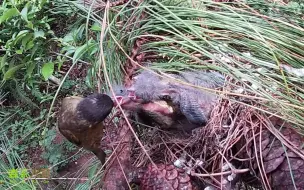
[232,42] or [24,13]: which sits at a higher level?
[232,42]

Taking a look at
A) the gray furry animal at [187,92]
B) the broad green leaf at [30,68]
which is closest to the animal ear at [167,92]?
the gray furry animal at [187,92]

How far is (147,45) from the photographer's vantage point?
Result: 77 cm

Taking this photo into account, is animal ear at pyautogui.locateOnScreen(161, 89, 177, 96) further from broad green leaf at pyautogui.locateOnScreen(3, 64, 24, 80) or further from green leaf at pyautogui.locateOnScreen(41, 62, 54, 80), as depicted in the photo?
broad green leaf at pyautogui.locateOnScreen(3, 64, 24, 80)

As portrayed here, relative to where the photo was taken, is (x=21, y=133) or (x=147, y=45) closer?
(x=147, y=45)

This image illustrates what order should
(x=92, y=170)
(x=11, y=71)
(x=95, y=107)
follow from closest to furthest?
(x=95, y=107) → (x=92, y=170) → (x=11, y=71)

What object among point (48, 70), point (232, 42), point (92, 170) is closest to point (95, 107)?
point (232, 42)

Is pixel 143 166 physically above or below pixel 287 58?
below

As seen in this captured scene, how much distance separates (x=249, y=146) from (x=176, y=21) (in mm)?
238

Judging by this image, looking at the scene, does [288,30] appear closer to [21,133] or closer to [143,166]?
[143,166]

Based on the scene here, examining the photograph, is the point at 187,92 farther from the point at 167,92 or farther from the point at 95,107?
the point at 95,107

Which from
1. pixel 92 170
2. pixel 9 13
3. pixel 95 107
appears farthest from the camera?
pixel 9 13

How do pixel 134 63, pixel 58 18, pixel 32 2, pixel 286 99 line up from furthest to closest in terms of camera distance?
pixel 58 18 → pixel 32 2 → pixel 134 63 → pixel 286 99

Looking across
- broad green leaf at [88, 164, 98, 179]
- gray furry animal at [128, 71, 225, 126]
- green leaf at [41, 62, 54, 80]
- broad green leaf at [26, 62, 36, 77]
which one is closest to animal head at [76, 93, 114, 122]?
gray furry animal at [128, 71, 225, 126]

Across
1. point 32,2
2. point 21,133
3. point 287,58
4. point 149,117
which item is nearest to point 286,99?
point 287,58
